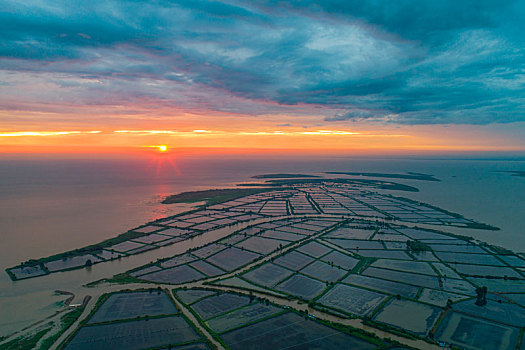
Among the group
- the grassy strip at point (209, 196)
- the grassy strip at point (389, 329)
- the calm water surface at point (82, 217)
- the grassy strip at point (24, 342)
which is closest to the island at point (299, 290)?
the grassy strip at point (389, 329)

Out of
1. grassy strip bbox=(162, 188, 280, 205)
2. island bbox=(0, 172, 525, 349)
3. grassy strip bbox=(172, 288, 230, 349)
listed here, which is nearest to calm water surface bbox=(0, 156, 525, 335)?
island bbox=(0, 172, 525, 349)

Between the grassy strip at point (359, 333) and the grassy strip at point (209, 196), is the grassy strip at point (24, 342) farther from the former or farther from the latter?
the grassy strip at point (209, 196)

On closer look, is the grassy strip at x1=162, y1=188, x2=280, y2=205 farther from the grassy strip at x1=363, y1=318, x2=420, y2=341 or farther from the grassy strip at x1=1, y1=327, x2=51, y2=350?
the grassy strip at x1=363, y1=318, x2=420, y2=341

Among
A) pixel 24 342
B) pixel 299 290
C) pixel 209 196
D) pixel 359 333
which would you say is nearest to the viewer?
pixel 24 342

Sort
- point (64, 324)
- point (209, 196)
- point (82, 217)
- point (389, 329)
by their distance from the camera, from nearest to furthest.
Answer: point (389, 329)
point (64, 324)
point (82, 217)
point (209, 196)

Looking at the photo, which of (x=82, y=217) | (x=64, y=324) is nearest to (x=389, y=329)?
(x=64, y=324)

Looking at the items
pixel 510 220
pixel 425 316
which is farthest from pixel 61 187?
pixel 510 220

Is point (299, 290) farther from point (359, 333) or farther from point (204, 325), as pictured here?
point (204, 325)
